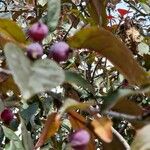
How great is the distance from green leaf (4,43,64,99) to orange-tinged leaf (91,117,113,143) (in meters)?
0.13

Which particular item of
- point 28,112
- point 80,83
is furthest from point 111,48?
point 28,112

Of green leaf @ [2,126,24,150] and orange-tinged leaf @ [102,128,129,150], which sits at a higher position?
green leaf @ [2,126,24,150]

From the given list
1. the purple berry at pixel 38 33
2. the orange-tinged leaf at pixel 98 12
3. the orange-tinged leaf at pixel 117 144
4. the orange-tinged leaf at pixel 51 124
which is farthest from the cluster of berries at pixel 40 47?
the orange-tinged leaf at pixel 98 12

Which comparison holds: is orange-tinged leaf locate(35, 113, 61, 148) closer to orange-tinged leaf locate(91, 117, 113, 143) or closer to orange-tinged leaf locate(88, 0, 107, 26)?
orange-tinged leaf locate(91, 117, 113, 143)

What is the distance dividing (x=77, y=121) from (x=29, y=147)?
0.98 ft

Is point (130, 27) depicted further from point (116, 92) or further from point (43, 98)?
point (116, 92)

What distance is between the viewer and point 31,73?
61 centimetres

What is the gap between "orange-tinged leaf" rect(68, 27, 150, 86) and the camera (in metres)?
0.81

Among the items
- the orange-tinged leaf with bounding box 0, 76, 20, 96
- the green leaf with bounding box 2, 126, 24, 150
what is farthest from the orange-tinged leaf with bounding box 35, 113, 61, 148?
the green leaf with bounding box 2, 126, 24, 150

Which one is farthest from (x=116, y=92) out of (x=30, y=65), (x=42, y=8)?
(x=42, y=8)

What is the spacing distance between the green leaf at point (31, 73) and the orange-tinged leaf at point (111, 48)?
0.49ft

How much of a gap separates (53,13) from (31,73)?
323 millimetres

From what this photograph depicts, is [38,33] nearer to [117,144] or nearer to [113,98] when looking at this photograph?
[113,98]

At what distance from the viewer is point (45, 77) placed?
0.61m
